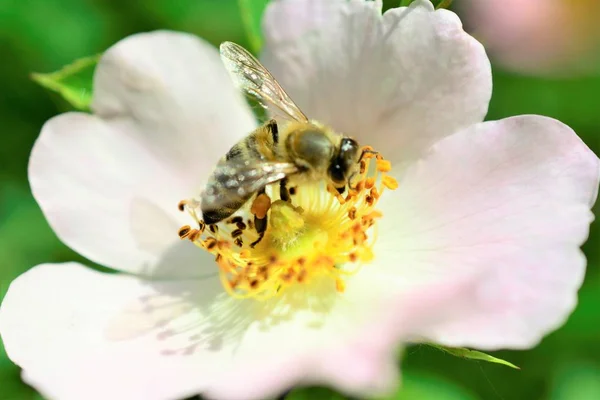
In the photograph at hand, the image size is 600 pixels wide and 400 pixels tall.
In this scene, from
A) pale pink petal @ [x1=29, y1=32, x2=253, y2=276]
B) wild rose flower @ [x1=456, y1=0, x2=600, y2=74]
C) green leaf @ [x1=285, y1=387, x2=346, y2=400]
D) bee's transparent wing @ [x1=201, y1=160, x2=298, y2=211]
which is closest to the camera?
bee's transparent wing @ [x1=201, y1=160, x2=298, y2=211]

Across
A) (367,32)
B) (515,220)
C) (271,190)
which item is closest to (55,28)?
(271,190)

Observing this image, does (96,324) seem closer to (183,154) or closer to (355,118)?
(183,154)

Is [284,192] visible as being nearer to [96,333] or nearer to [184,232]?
[184,232]

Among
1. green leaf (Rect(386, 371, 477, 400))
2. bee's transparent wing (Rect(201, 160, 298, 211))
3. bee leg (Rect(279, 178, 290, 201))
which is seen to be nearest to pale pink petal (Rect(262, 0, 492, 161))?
bee leg (Rect(279, 178, 290, 201))

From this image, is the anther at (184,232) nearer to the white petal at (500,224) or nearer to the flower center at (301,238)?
the flower center at (301,238)

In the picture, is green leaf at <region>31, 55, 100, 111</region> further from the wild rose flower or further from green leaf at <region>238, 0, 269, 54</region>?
the wild rose flower

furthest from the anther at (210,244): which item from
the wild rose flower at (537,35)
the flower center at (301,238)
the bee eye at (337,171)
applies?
the wild rose flower at (537,35)
